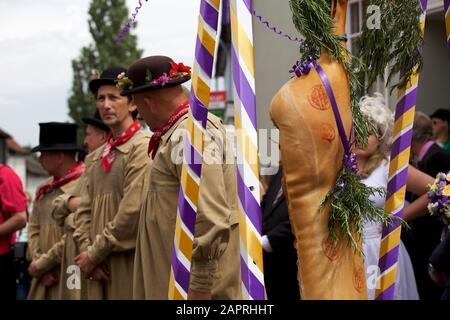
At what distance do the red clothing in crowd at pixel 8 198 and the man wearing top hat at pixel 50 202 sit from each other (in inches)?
5.9

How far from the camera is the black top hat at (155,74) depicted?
15.3ft

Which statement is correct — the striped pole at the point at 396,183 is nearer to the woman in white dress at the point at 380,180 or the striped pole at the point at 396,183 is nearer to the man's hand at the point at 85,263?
the woman in white dress at the point at 380,180

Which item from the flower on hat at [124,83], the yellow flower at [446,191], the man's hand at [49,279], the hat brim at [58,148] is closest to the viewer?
the yellow flower at [446,191]

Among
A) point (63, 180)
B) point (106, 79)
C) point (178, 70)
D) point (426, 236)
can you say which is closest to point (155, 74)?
point (178, 70)

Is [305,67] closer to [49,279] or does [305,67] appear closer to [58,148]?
[49,279]

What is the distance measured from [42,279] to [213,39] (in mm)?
4203

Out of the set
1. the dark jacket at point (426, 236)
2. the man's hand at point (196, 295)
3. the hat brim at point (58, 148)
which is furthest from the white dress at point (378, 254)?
the hat brim at point (58, 148)

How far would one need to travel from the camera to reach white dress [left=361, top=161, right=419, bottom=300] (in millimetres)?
5195

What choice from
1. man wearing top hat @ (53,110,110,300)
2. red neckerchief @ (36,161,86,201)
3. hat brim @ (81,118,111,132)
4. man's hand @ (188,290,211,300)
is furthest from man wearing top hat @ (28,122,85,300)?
man's hand @ (188,290,211,300)

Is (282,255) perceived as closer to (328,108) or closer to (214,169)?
(214,169)

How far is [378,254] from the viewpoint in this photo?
17.3 feet

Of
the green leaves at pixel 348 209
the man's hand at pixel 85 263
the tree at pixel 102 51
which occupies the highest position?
the tree at pixel 102 51
